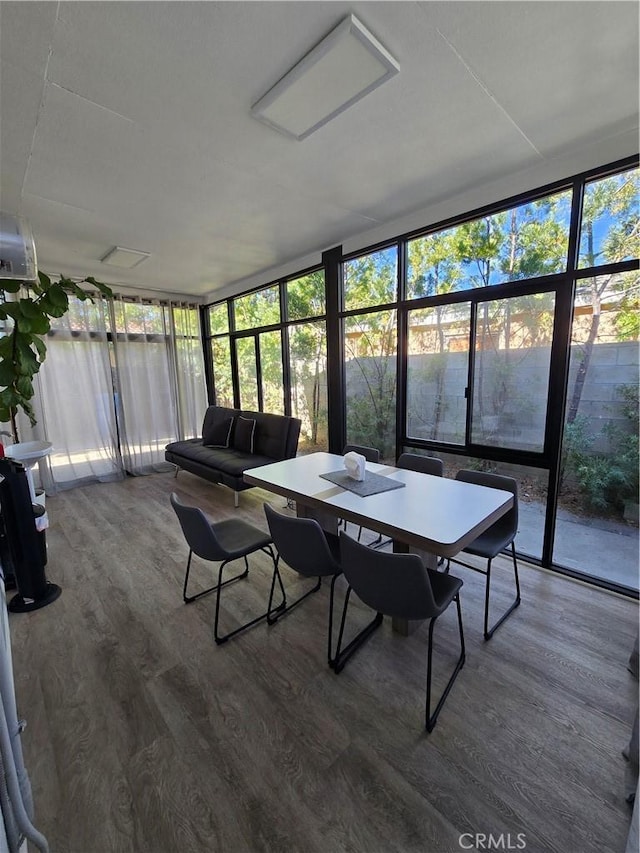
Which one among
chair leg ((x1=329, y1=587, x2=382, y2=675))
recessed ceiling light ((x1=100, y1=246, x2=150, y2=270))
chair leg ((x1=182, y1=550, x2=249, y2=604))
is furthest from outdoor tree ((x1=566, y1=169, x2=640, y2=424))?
recessed ceiling light ((x1=100, y1=246, x2=150, y2=270))

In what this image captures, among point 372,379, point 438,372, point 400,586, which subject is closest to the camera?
point 400,586

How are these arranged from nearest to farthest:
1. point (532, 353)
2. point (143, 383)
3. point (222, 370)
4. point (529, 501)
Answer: point (532, 353) < point (529, 501) < point (143, 383) < point (222, 370)

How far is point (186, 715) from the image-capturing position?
1.58 m

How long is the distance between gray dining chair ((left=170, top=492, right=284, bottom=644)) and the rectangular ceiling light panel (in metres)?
2.01

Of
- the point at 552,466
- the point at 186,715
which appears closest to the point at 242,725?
the point at 186,715

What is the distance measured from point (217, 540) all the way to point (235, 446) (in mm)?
2876

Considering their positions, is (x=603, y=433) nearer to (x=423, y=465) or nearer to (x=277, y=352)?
(x=423, y=465)

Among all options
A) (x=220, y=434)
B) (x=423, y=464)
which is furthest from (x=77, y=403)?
(x=423, y=464)

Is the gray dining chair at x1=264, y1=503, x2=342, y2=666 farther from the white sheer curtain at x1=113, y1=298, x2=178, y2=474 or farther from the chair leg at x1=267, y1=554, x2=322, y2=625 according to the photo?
the white sheer curtain at x1=113, y1=298, x2=178, y2=474

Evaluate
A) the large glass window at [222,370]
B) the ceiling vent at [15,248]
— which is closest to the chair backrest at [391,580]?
the ceiling vent at [15,248]

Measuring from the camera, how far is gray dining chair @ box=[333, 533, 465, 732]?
4.53 feet

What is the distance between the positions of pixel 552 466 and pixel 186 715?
8.47 ft

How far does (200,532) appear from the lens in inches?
75.2

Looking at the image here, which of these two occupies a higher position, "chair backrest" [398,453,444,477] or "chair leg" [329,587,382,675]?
"chair backrest" [398,453,444,477]
